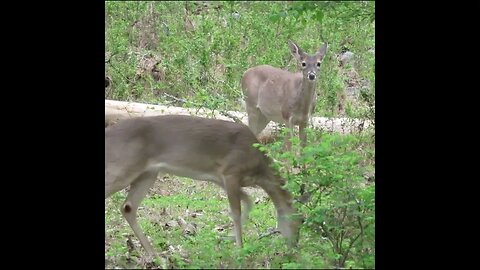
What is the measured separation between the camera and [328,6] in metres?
7.57

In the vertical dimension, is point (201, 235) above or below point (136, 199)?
below

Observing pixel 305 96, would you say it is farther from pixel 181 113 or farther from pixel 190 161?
pixel 190 161

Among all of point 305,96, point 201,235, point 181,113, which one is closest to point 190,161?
point 201,235

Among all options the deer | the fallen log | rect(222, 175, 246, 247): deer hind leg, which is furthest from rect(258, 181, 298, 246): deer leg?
the fallen log

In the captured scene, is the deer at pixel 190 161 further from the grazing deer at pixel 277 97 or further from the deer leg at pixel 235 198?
the grazing deer at pixel 277 97

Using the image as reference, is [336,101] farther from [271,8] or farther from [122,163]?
[122,163]

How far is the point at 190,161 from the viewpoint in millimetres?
8469

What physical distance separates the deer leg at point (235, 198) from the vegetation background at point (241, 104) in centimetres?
20

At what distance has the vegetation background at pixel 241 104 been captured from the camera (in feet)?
24.2

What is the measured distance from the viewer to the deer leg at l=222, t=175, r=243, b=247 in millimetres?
8344

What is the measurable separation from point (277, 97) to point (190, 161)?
15.6 feet

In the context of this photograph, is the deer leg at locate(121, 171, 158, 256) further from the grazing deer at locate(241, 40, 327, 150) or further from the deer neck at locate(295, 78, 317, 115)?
the deer neck at locate(295, 78, 317, 115)
